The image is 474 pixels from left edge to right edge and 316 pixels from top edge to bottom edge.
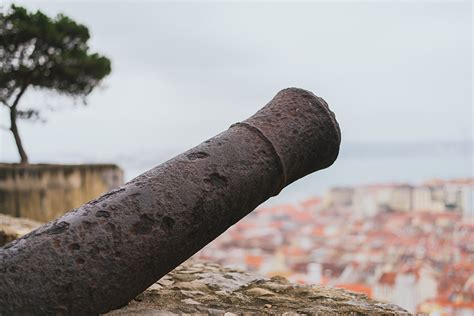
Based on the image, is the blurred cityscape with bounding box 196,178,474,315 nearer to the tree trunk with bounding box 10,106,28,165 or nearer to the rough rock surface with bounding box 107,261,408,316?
the tree trunk with bounding box 10,106,28,165

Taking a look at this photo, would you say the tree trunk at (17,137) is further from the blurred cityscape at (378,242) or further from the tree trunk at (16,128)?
the blurred cityscape at (378,242)

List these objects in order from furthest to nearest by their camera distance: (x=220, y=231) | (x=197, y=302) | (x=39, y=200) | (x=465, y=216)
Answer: (x=465, y=216) < (x=39, y=200) < (x=197, y=302) < (x=220, y=231)

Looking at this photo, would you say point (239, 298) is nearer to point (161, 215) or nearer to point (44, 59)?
point (161, 215)

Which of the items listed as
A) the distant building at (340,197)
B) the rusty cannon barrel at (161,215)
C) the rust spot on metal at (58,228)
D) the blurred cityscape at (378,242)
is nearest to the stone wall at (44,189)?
the blurred cityscape at (378,242)

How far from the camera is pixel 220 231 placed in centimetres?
326

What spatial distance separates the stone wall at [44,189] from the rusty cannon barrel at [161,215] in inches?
259

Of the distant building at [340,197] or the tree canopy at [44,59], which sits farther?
the distant building at [340,197]

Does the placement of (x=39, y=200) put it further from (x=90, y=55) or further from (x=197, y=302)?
A: (x=197, y=302)

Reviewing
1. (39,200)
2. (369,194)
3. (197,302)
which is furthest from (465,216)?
(197,302)

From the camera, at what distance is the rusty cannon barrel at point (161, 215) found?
8.92ft

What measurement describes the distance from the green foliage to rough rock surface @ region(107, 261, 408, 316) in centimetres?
944

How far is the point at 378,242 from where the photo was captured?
69.1 ft

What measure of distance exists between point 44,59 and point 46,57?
0.06 metres

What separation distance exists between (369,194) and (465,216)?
6.39 m
